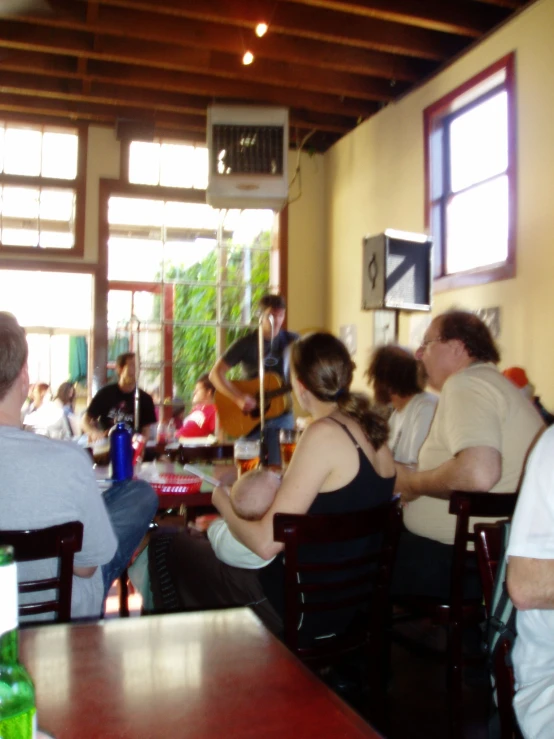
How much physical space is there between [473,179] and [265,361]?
185 cm

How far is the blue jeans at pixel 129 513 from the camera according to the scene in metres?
1.98

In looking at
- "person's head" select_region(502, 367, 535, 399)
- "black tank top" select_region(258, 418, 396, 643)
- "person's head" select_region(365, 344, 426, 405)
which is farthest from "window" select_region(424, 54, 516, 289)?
"black tank top" select_region(258, 418, 396, 643)

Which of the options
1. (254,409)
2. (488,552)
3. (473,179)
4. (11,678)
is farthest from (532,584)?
(473,179)

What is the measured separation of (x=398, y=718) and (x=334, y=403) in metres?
1.09

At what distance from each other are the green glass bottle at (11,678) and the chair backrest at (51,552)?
0.78m

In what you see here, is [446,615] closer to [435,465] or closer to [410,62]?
[435,465]

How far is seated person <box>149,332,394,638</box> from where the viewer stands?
1.79 m

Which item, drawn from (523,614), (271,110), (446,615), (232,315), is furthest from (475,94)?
(523,614)

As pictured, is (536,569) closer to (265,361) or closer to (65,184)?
(265,361)

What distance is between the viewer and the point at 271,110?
5.53m

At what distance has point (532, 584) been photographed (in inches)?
43.6

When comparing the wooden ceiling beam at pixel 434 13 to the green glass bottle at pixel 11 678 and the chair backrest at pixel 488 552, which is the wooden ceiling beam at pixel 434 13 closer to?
the chair backrest at pixel 488 552

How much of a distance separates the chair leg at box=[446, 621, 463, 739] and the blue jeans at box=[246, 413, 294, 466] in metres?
1.20

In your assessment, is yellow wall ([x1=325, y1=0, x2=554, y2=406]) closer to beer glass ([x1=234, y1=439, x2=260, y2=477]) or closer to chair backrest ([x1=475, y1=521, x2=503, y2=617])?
beer glass ([x1=234, y1=439, x2=260, y2=477])
